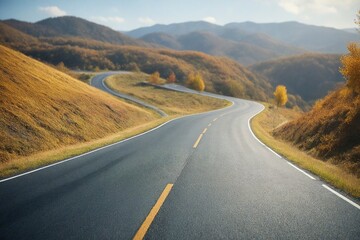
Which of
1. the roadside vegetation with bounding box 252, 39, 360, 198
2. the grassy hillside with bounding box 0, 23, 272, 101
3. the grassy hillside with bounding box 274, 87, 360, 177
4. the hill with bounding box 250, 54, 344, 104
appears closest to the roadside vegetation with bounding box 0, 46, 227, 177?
the roadside vegetation with bounding box 252, 39, 360, 198

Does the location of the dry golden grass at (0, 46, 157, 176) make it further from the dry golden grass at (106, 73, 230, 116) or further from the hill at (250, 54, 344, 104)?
the hill at (250, 54, 344, 104)

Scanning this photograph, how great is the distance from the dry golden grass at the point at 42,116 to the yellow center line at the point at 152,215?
6.25 metres

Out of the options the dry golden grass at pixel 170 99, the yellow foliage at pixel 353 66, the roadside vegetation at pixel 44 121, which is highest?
the yellow foliage at pixel 353 66

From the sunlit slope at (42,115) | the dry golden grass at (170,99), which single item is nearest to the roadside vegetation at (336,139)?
the sunlit slope at (42,115)

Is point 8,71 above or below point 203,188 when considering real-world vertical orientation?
above

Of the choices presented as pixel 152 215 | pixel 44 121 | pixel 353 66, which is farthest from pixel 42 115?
pixel 353 66

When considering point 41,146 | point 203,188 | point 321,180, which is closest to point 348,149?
point 321,180

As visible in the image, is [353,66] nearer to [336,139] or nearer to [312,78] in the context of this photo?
[336,139]

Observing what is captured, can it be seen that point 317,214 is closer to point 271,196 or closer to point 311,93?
point 271,196

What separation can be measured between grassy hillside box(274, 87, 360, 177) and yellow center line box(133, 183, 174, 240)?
7357mm

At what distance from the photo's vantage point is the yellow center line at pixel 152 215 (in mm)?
4641

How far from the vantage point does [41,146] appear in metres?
14.4

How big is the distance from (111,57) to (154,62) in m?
23.6

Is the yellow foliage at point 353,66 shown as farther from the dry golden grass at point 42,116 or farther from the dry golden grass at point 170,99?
the dry golden grass at point 170,99
